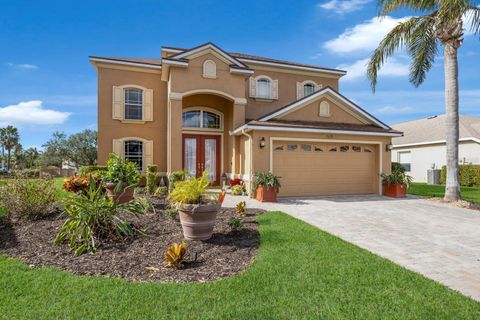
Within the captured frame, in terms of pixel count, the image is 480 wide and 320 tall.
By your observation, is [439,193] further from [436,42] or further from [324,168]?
[436,42]

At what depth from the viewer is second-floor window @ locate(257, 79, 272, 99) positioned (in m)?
16.3

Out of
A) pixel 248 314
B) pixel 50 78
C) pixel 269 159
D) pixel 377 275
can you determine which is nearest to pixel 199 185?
pixel 248 314

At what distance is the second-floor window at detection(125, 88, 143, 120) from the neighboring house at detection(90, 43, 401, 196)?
5 centimetres

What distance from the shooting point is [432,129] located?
84.9 ft

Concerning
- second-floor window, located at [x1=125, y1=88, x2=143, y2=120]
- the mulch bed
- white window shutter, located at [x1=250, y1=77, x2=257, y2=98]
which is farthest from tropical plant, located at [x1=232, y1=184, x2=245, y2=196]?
second-floor window, located at [x1=125, y1=88, x2=143, y2=120]

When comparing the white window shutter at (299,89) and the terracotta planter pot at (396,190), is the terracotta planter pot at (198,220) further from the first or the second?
the white window shutter at (299,89)

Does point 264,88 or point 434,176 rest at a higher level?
point 264,88

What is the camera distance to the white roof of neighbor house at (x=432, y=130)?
22.7 m

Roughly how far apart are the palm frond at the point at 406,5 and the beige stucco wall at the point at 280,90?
6.14m

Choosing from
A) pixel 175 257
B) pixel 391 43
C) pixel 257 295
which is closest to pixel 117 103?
pixel 175 257

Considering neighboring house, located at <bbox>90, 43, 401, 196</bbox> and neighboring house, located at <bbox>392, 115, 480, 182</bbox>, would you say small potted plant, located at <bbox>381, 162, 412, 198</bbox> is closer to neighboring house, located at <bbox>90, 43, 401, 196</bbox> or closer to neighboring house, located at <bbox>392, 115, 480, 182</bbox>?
neighboring house, located at <bbox>90, 43, 401, 196</bbox>

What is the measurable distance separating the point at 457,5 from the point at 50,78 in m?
19.1

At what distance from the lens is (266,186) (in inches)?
428

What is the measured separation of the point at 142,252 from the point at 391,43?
12.4 metres
